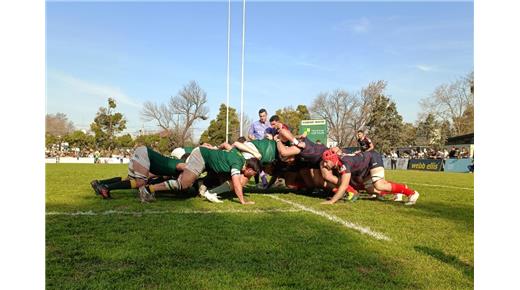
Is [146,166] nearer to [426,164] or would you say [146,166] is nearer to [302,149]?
[302,149]

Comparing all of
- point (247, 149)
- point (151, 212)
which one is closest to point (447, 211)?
point (247, 149)

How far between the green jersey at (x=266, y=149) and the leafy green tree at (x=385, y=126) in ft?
184

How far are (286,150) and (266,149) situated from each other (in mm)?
448

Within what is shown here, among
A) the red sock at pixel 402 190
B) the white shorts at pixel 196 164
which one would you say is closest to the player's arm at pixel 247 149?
the white shorts at pixel 196 164

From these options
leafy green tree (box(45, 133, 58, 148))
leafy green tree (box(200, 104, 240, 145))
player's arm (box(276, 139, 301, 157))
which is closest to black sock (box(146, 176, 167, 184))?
player's arm (box(276, 139, 301, 157))

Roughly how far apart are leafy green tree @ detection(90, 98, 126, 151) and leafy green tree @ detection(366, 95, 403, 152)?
138ft

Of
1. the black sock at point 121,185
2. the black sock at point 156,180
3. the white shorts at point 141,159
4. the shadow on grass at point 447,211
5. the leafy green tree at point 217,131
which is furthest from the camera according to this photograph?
the leafy green tree at point 217,131

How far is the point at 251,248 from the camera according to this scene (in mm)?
4250

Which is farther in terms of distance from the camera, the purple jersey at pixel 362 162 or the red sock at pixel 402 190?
the red sock at pixel 402 190

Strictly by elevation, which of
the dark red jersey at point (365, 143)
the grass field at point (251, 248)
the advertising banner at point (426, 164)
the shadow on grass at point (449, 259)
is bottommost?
the advertising banner at point (426, 164)

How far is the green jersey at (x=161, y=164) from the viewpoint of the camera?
799cm

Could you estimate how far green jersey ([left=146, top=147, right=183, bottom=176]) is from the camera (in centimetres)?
799

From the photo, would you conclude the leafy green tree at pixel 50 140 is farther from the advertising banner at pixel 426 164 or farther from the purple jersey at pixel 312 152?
the purple jersey at pixel 312 152

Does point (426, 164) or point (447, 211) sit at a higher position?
point (447, 211)
